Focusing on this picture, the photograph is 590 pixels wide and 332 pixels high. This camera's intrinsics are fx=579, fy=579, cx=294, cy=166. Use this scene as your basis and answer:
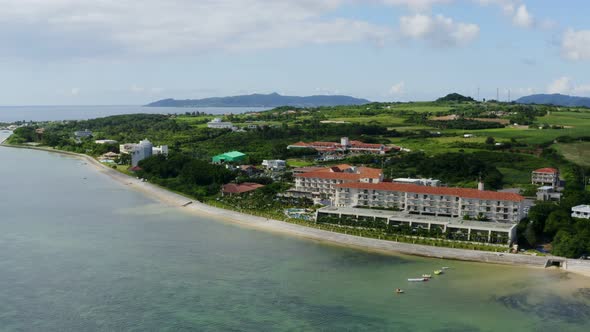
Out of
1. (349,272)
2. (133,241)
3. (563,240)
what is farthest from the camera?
(133,241)

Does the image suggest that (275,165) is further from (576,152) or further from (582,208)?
(576,152)

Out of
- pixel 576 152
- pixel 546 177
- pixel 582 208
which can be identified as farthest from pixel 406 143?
pixel 582 208

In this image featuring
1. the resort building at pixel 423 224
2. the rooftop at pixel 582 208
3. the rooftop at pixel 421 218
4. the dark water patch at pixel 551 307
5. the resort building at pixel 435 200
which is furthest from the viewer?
the resort building at pixel 435 200

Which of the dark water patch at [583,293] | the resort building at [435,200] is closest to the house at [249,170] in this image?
the resort building at [435,200]

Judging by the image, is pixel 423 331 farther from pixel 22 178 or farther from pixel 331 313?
pixel 22 178

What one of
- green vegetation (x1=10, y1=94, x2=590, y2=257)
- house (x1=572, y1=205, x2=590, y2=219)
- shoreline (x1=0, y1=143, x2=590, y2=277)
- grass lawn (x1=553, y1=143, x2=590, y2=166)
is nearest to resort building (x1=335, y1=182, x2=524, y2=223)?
green vegetation (x1=10, y1=94, x2=590, y2=257)

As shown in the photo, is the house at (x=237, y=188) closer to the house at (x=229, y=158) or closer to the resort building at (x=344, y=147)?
the house at (x=229, y=158)

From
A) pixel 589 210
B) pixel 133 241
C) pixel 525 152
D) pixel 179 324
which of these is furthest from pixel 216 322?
pixel 525 152
